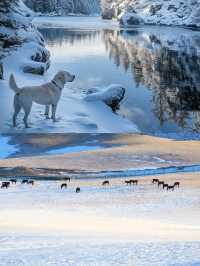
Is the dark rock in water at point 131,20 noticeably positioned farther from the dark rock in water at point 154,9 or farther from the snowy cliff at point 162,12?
the dark rock in water at point 154,9

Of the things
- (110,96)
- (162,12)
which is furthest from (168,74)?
(162,12)

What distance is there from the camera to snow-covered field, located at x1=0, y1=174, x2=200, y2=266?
4391mm

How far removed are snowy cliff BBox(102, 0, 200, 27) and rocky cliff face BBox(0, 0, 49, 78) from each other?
261ft

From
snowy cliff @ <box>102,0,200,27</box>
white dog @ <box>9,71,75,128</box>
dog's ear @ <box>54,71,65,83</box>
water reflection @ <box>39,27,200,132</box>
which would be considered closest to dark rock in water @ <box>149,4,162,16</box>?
snowy cliff @ <box>102,0,200,27</box>

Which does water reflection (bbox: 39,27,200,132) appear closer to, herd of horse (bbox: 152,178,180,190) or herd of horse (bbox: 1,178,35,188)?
herd of horse (bbox: 152,178,180,190)

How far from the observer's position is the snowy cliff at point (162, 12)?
116 metres

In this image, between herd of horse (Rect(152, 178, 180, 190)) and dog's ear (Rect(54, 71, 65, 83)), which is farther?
dog's ear (Rect(54, 71, 65, 83))

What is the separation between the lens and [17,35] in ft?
109

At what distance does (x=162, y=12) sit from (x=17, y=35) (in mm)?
97068

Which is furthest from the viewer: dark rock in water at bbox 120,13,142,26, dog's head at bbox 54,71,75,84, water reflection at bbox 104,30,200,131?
dark rock in water at bbox 120,13,142,26

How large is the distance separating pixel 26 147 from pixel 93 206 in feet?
26.8

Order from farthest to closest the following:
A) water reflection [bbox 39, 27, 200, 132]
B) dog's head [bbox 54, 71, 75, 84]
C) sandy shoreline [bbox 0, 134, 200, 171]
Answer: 1. water reflection [bbox 39, 27, 200, 132]
2. dog's head [bbox 54, 71, 75, 84]
3. sandy shoreline [bbox 0, 134, 200, 171]

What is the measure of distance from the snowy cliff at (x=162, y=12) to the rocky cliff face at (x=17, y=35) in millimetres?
79449

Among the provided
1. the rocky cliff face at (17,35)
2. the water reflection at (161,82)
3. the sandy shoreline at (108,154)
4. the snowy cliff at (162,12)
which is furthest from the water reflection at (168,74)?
the snowy cliff at (162,12)
